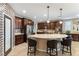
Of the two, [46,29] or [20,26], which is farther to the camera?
[46,29]

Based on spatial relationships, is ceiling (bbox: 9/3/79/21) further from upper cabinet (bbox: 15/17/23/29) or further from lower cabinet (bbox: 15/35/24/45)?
lower cabinet (bbox: 15/35/24/45)

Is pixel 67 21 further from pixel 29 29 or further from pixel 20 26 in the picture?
pixel 20 26

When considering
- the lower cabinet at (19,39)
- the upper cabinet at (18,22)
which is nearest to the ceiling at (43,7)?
the upper cabinet at (18,22)

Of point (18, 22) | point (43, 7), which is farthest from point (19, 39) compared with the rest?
point (43, 7)

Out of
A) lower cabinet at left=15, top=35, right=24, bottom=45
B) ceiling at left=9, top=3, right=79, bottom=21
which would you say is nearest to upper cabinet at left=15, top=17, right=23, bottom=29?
lower cabinet at left=15, top=35, right=24, bottom=45

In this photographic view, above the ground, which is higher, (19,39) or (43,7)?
(43,7)

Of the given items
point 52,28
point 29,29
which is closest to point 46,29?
point 52,28

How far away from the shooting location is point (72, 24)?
1059cm

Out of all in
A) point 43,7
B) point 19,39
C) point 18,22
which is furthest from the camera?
point 18,22

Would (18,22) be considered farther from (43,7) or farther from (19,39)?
(43,7)

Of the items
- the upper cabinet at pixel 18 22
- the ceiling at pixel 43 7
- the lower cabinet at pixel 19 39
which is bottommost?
the lower cabinet at pixel 19 39

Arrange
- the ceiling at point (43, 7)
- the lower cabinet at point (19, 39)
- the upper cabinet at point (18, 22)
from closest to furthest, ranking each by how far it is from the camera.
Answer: the ceiling at point (43, 7)
the lower cabinet at point (19, 39)
the upper cabinet at point (18, 22)

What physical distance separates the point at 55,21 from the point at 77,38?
2.55 meters

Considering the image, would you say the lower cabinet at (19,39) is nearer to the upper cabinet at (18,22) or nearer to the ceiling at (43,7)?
the upper cabinet at (18,22)
